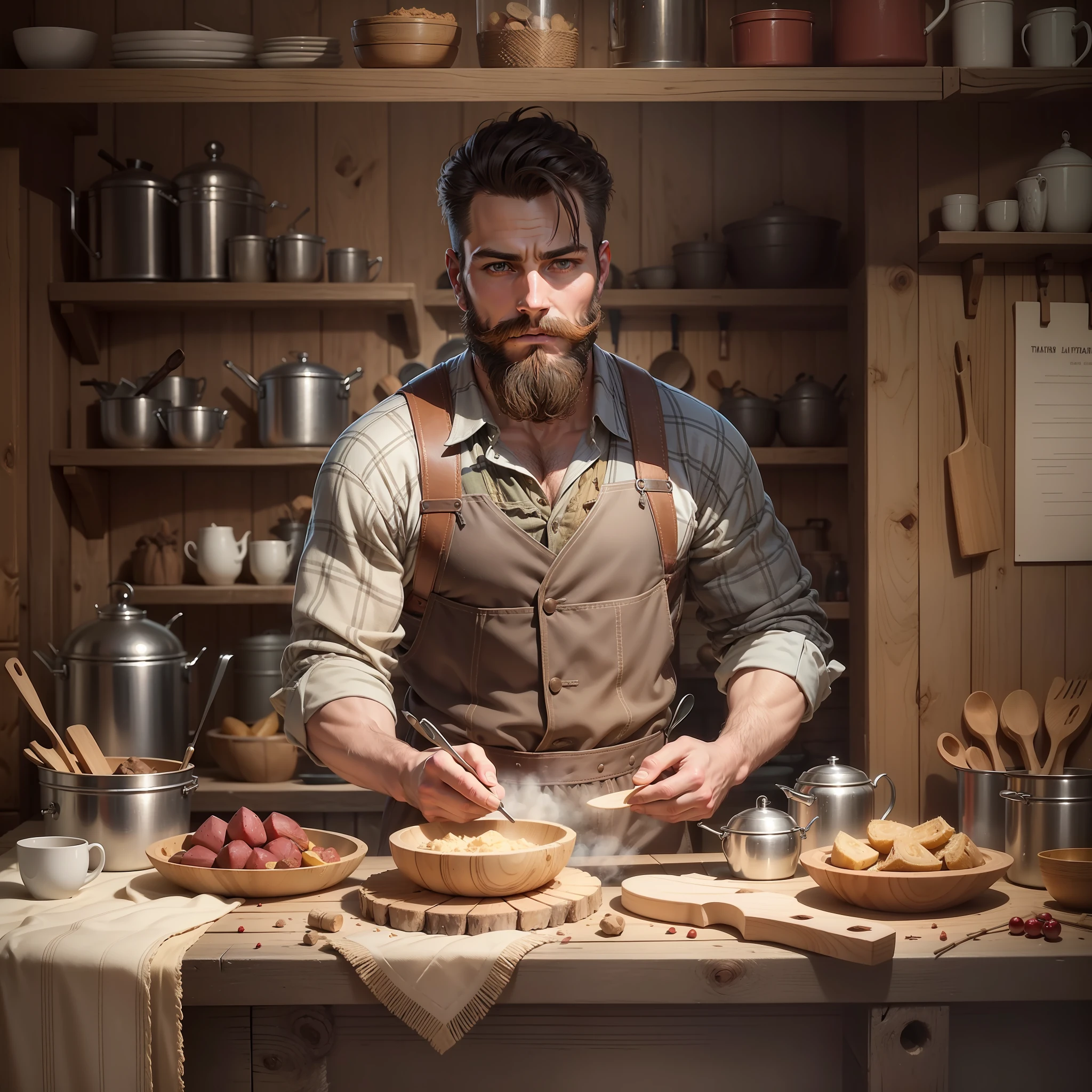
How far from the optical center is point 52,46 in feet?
10.9

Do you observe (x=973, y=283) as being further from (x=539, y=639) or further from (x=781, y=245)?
(x=539, y=639)

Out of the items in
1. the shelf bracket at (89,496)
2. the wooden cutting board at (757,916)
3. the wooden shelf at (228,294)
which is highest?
the wooden shelf at (228,294)

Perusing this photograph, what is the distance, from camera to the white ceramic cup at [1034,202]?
330 centimetres

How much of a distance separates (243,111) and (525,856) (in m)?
3.13

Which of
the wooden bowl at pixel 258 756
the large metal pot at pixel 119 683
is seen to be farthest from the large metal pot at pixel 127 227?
the wooden bowl at pixel 258 756

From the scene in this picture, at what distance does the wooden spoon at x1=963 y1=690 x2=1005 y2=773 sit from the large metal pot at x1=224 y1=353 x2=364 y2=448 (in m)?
1.92

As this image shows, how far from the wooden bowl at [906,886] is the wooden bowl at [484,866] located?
0.33 m

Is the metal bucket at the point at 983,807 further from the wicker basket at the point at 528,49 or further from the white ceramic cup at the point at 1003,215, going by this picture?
the wicker basket at the point at 528,49

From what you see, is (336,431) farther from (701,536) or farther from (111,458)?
(701,536)

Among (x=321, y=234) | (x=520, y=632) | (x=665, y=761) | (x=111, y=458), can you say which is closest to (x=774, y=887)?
(x=665, y=761)

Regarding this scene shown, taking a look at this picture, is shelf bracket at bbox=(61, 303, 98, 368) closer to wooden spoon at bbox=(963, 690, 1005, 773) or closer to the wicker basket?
the wicker basket

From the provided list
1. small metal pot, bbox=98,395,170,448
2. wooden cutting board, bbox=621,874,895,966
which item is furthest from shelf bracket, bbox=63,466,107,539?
wooden cutting board, bbox=621,874,895,966

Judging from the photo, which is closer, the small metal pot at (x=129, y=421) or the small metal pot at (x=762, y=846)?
the small metal pot at (x=762, y=846)

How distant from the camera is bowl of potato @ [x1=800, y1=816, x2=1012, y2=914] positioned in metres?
1.59
